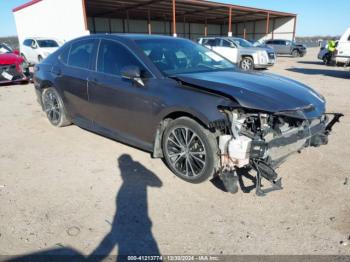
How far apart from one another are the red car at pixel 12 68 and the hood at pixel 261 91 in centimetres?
869

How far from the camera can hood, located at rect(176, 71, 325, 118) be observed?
120 inches

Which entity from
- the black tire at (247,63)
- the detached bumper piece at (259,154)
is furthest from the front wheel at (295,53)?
the detached bumper piece at (259,154)

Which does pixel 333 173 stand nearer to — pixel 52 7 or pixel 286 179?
pixel 286 179

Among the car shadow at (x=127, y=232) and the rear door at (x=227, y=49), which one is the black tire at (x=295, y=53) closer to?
the rear door at (x=227, y=49)

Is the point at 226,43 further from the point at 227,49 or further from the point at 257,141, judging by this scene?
the point at 257,141

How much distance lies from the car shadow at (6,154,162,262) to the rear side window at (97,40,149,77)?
1429mm

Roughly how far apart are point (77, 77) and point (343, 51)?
1172 centimetres

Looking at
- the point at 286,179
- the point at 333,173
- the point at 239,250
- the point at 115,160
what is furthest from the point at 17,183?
the point at 333,173

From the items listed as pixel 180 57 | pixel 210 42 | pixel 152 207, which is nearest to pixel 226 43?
pixel 210 42

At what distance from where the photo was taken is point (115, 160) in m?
4.21

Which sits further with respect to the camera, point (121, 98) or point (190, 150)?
point (121, 98)

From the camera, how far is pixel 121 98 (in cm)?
395

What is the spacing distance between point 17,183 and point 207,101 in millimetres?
2523

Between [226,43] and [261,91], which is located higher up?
[226,43]
